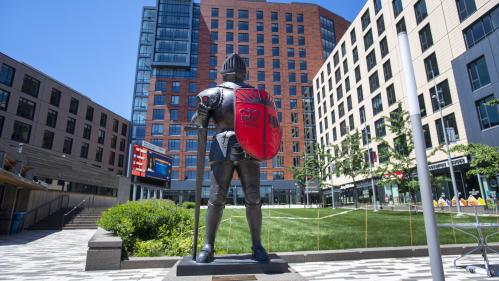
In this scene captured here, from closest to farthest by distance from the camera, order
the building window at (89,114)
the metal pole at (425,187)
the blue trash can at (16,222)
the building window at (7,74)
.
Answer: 1. the metal pole at (425,187)
2. the blue trash can at (16,222)
3. the building window at (7,74)
4. the building window at (89,114)

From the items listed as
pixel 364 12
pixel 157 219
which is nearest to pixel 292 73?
pixel 364 12

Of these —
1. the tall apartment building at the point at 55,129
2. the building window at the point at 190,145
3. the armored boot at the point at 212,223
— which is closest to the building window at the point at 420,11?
the armored boot at the point at 212,223

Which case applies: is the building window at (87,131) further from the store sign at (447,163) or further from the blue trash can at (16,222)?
the store sign at (447,163)

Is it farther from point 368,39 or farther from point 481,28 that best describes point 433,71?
point 368,39

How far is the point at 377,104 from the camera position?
118ft

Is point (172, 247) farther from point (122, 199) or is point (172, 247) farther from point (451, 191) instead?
point (451, 191)

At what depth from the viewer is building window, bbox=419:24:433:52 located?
2744 centimetres

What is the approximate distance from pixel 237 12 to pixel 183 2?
1221 centimetres

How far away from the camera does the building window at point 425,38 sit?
27.4 m

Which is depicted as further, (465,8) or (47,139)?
(47,139)

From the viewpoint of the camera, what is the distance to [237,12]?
210 feet

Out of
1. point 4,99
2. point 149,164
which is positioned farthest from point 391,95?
point 4,99

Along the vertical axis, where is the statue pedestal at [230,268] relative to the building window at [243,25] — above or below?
below

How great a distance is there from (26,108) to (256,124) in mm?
40297
